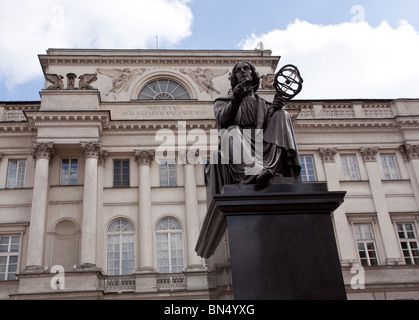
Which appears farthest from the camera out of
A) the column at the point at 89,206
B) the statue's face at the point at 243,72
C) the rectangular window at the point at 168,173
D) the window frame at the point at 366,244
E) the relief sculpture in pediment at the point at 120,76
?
the relief sculpture in pediment at the point at 120,76

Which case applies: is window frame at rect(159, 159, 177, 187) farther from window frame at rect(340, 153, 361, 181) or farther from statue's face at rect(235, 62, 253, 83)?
statue's face at rect(235, 62, 253, 83)

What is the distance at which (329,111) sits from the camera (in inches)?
1086

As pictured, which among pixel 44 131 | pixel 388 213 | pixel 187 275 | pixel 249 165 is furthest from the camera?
pixel 388 213

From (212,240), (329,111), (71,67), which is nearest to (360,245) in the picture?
(329,111)

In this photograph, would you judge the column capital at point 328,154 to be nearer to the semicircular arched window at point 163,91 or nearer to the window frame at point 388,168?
the window frame at point 388,168

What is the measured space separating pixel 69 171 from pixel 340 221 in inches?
577

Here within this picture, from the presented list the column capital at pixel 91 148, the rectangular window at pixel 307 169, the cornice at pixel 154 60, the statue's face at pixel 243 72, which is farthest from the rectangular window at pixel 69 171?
the statue's face at pixel 243 72

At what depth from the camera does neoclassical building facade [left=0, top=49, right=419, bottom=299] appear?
71.2 ft

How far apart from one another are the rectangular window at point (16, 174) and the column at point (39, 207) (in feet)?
5.18

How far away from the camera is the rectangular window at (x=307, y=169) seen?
1013 inches

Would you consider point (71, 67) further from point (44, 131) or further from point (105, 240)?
point (105, 240)

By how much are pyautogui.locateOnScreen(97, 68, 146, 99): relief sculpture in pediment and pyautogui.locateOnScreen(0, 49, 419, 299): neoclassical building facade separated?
0.07m

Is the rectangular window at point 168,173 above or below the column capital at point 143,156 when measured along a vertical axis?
below

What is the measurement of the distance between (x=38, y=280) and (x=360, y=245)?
16.3m
